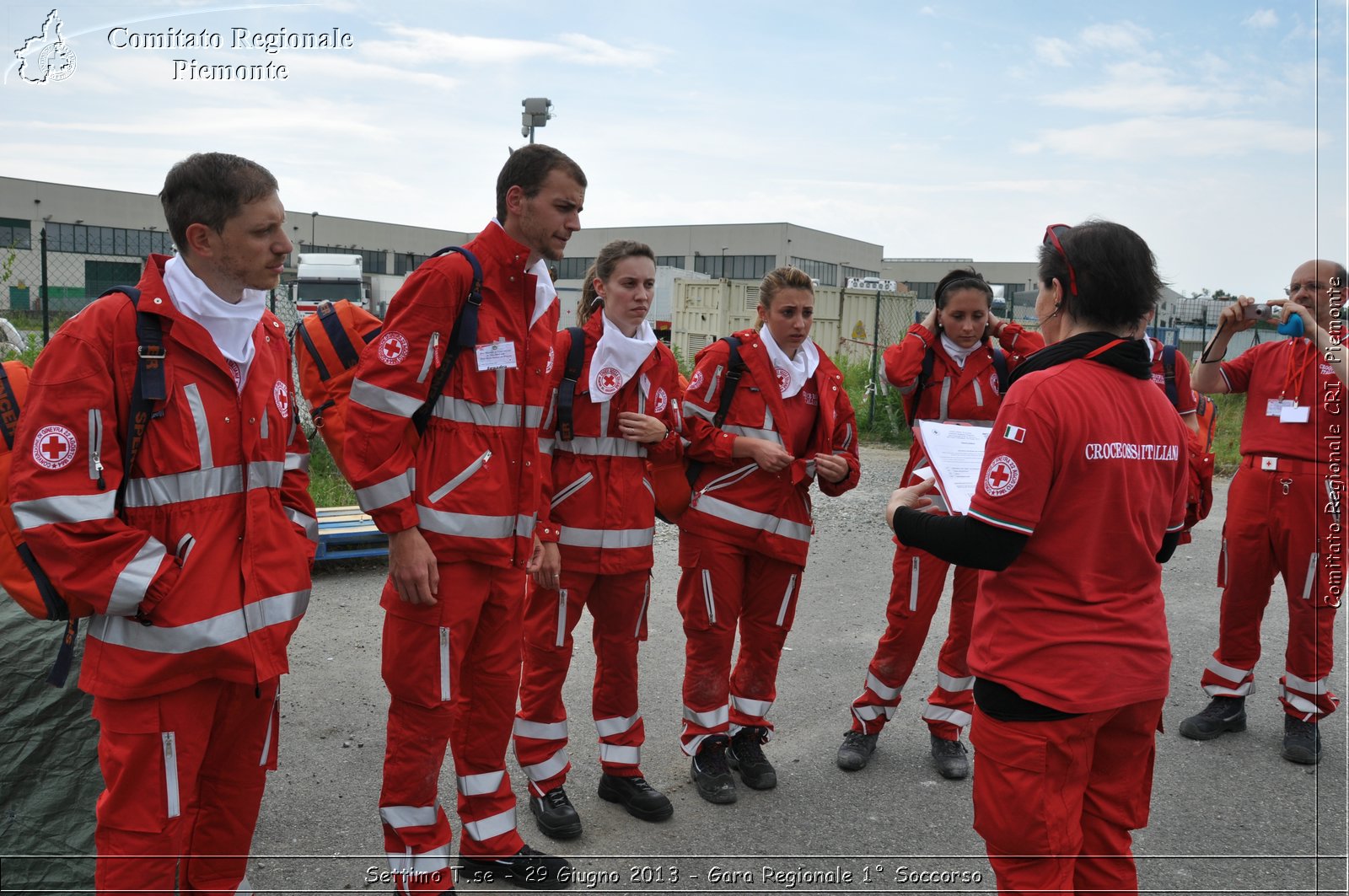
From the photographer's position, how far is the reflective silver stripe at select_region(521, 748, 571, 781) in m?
3.95

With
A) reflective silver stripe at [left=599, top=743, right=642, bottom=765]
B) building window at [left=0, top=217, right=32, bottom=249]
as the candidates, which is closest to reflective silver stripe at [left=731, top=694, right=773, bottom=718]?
reflective silver stripe at [left=599, top=743, right=642, bottom=765]

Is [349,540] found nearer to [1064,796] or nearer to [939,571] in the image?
[939,571]

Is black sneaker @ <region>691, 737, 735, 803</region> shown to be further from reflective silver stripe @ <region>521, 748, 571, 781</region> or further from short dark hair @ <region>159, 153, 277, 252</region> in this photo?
short dark hair @ <region>159, 153, 277, 252</region>

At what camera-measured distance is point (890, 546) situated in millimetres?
9125

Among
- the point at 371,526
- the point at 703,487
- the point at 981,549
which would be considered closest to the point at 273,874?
the point at 703,487

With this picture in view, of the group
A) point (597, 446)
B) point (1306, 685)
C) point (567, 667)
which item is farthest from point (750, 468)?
point (1306, 685)

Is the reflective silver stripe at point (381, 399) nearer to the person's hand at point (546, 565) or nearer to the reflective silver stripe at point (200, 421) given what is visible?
the reflective silver stripe at point (200, 421)

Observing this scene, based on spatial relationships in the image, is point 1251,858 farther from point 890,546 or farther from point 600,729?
point 890,546

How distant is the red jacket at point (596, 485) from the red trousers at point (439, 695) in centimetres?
59

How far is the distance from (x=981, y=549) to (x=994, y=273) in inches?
2909

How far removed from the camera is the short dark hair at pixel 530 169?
333 centimetres

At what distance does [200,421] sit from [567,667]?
1.93 m

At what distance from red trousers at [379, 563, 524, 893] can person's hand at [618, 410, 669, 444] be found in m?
0.89

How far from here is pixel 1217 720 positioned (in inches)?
204
